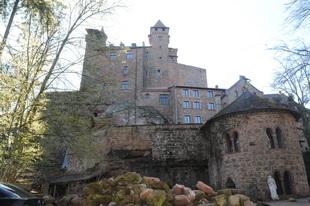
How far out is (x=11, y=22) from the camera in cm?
1025

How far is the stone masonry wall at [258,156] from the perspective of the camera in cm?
1379

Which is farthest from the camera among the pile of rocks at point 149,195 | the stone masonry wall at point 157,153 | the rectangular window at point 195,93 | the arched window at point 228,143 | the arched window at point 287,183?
the rectangular window at point 195,93

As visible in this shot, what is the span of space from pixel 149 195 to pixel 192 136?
14.4 metres

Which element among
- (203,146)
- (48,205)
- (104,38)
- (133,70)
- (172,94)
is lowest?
(48,205)

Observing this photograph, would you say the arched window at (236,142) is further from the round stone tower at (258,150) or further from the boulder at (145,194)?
the boulder at (145,194)

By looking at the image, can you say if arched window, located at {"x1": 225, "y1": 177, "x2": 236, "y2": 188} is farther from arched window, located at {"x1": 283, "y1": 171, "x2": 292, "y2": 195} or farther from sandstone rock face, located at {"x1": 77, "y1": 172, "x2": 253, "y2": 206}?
sandstone rock face, located at {"x1": 77, "y1": 172, "x2": 253, "y2": 206}

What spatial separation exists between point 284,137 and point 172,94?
2012 cm

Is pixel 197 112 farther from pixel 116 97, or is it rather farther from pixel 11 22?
pixel 11 22

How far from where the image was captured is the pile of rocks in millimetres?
7062

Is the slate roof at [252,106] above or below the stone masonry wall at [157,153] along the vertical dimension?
above

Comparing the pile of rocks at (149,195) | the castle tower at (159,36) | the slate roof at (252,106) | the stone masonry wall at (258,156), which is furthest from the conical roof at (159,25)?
the pile of rocks at (149,195)

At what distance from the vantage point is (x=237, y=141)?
616 inches

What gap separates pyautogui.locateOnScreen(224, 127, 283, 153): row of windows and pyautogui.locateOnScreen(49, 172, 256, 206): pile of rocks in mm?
7752

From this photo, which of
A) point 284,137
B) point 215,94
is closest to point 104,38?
point 284,137
